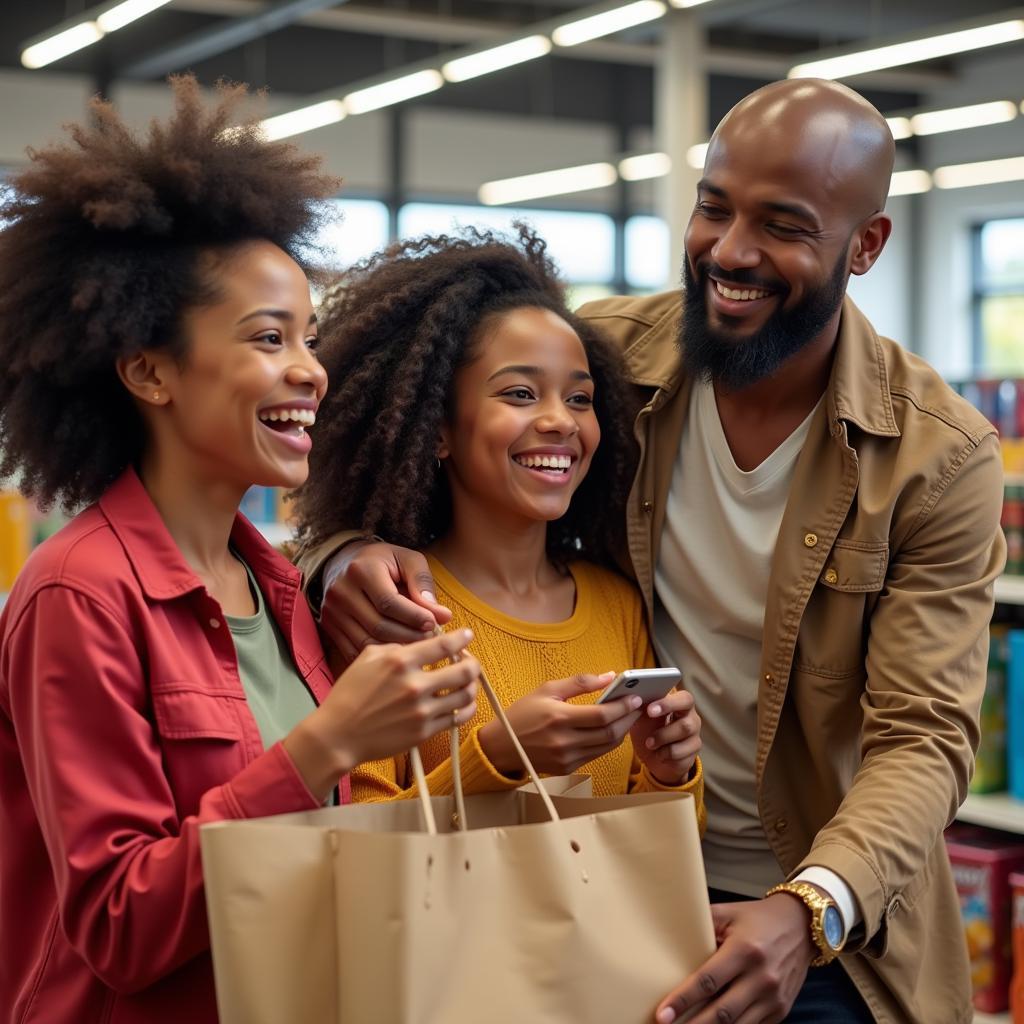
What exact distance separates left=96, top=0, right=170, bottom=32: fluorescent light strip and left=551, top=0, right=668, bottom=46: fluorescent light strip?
2.09 metres

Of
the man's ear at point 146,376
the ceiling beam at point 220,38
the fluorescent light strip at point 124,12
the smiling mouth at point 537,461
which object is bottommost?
the smiling mouth at point 537,461

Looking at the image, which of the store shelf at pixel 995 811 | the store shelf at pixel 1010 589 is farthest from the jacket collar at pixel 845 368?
the store shelf at pixel 995 811

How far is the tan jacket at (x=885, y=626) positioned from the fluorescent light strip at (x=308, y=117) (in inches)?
274

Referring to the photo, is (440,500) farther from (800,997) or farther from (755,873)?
(800,997)

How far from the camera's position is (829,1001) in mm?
2025

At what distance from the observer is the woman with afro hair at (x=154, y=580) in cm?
142

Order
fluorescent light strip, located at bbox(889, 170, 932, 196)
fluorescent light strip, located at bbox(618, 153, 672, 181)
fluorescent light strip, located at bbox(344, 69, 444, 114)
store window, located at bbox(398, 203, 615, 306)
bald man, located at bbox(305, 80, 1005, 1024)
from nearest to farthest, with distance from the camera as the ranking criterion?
bald man, located at bbox(305, 80, 1005, 1024) → fluorescent light strip, located at bbox(344, 69, 444, 114) → fluorescent light strip, located at bbox(618, 153, 672, 181) → fluorescent light strip, located at bbox(889, 170, 932, 196) → store window, located at bbox(398, 203, 615, 306)

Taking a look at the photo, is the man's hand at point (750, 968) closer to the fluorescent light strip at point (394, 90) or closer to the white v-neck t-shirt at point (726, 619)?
the white v-neck t-shirt at point (726, 619)

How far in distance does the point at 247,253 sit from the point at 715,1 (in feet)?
19.1

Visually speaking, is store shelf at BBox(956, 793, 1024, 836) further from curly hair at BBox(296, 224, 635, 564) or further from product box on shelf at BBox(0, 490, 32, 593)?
product box on shelf at BBox(0, 490, 32, 593)

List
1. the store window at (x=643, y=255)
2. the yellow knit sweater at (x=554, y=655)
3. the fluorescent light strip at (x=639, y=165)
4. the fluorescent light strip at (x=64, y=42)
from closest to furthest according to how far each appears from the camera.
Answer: the yellow knit sweater at (x=554, y=655), the fluorescent light strip at (x=64, y=42), the fluorescent light strip at (x=639, y=165), the store window at (x=643, y=255)

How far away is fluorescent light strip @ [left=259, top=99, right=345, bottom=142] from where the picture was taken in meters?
8.92

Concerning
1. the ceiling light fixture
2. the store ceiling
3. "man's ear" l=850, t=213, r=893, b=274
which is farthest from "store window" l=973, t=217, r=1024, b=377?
"man's ear" l=850, t=213, r=893, b=274

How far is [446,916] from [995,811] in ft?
7.71
